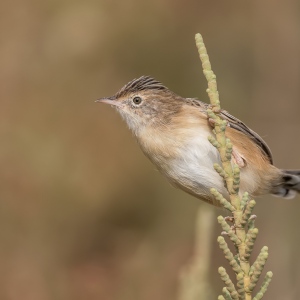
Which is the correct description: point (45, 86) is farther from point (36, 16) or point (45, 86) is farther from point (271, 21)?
point (271, 21)

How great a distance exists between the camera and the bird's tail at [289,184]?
5.39 meters

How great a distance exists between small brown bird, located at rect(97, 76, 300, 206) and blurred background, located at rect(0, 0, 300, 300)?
1965mm

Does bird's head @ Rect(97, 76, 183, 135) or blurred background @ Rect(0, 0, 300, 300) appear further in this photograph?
blurred background @ Rect(0, 0, 300, 300)

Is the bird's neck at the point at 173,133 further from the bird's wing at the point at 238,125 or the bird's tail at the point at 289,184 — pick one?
the bird's tail at the point at 289,184

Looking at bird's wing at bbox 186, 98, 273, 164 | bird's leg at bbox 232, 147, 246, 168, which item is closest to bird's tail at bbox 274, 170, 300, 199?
bird's wing at bbox 186, 98, 273, 164

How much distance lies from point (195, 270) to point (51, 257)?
398 cm

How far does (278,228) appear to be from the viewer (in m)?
7.70

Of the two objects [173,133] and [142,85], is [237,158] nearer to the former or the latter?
[173,133]

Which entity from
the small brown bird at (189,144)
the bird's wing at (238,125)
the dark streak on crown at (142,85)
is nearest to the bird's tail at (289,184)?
the small brown bird at (189,144)

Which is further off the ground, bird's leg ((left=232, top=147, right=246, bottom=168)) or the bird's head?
the bird's head

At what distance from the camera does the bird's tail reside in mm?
5391

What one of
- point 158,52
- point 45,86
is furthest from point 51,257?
point 158,52

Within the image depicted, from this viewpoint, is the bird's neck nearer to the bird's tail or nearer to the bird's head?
the bird's head

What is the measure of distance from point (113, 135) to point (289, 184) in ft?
10.2
